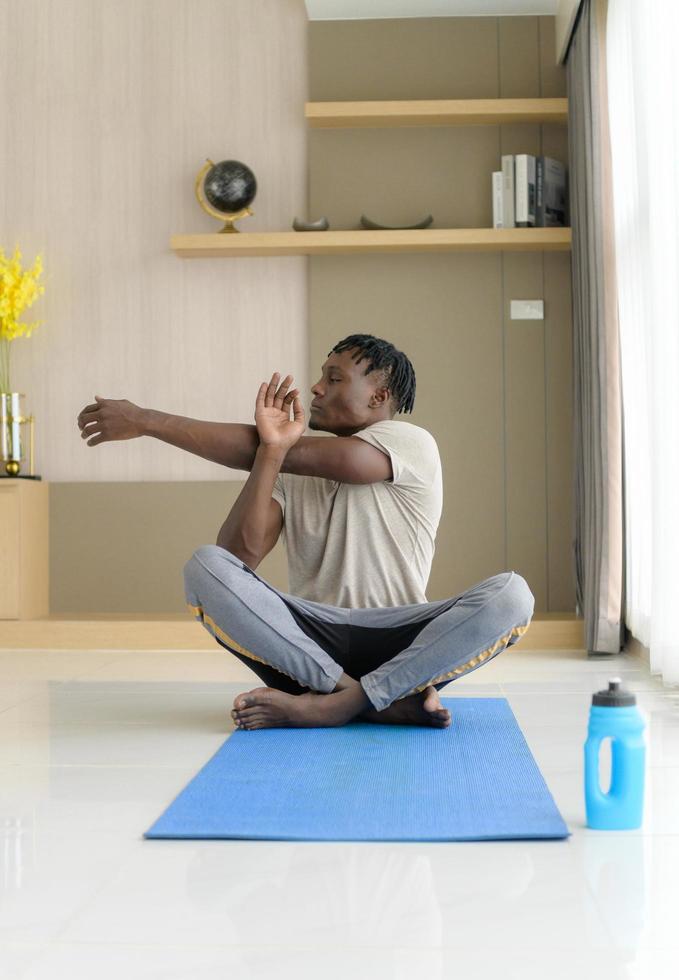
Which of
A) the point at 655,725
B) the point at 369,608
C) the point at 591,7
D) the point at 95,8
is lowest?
the point at 655,725

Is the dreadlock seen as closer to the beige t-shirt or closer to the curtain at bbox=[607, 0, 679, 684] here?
the beige t-shirt

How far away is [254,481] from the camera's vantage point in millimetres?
2441

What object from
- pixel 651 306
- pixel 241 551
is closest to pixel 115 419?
pixel 241 551

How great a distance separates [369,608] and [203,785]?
0.75m

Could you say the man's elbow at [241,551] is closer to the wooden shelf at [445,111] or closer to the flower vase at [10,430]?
the flower vase at [10,430]

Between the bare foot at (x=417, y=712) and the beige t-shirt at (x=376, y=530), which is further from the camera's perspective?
the beige t-shirt at (x=376, y=530)

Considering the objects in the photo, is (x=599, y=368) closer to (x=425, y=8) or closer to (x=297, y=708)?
(x=425, y=8)

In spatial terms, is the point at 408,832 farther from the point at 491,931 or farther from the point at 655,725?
the point at 655,725

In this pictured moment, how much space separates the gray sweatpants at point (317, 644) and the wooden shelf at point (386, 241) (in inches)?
97.1

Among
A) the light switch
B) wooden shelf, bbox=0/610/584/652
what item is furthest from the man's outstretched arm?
the light switch

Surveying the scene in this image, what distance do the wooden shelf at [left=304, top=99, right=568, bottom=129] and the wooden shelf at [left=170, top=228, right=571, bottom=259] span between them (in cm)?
48

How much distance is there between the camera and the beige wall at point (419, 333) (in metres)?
4.70

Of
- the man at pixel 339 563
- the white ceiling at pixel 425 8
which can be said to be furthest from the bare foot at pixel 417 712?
the white ceiling at pixel 425 8

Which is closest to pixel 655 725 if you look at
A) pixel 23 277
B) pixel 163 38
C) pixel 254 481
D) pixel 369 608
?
pixel 369 608
